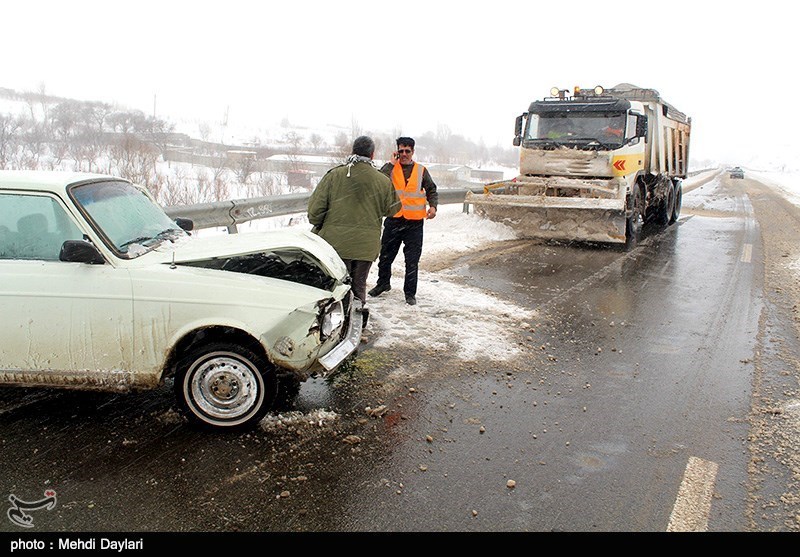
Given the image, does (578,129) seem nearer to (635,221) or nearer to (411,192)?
(635,221)

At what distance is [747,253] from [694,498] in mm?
9975

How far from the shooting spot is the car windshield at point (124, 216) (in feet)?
12.8

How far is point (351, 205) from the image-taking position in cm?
570

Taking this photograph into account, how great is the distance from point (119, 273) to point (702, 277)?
27.6ft

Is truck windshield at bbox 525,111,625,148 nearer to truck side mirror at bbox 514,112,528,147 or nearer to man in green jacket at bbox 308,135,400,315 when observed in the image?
truck side mirror at bbox 514,112,528,147

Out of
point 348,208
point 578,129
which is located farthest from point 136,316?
point 578,129

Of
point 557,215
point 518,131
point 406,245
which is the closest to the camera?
point 406,245

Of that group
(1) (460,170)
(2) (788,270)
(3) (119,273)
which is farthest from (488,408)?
(1) (460,170)

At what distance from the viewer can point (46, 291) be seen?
11.9 feet

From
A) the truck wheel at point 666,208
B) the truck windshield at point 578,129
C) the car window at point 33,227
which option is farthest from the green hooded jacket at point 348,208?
the truck wheel at point 666,208

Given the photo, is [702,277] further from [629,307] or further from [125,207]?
[125,207]

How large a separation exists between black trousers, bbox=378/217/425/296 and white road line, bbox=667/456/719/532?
388 cm
